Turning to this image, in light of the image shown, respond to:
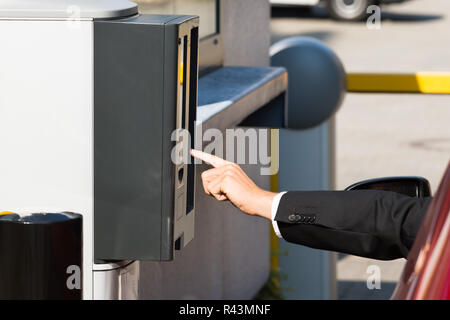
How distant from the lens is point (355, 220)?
2.10 metres

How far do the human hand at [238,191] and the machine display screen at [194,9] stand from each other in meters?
1.30

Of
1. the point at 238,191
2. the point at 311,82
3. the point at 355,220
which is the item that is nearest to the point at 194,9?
the point at 311,82

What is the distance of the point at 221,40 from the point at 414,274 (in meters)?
2.88

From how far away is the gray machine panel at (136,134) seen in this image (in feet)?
7.71

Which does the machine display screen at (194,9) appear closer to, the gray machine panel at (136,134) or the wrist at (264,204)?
the gray machine panel at (136,134)

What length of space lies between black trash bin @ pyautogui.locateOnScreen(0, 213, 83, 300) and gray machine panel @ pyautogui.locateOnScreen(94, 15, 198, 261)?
0.17 meters

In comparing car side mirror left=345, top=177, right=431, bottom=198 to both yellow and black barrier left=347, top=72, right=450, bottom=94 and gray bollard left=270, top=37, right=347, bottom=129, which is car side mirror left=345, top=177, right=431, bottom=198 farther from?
gray bollard left=270, top=37, right=347, bottom=129

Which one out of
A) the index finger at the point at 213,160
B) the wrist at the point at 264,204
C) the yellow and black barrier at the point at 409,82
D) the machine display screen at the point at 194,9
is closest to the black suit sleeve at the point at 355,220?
the wrist at the point at 264,204

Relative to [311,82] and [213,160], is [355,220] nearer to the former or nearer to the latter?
[213,160]

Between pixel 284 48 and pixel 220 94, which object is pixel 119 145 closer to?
pixel 220 94

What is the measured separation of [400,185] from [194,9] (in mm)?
2056

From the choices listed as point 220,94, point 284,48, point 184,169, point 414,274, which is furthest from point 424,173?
point 414,274

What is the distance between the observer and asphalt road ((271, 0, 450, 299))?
851 cm
